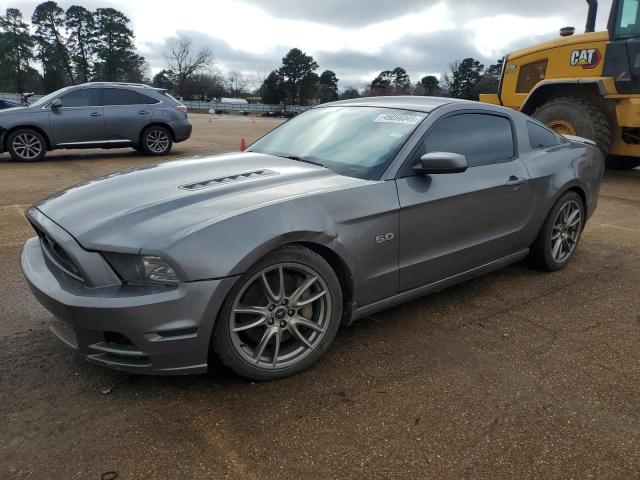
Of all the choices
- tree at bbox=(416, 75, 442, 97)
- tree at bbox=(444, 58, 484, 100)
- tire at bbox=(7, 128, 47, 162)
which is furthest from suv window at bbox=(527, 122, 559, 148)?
tree at bbox=(416, 75, 442, 97)

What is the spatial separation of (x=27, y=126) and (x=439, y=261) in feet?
31.1

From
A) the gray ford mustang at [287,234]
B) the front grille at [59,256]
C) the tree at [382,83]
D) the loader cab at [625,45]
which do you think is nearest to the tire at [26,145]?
the gray ford mustang at [287,234]

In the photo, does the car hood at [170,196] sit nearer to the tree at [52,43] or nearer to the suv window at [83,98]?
the suv window at [83,98]

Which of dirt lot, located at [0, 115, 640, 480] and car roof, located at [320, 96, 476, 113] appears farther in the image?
car roof, located at [320, 96, 476, 113]

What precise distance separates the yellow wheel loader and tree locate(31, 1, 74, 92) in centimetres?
7276

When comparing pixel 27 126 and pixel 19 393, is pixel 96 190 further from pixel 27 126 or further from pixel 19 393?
pixel 27 126

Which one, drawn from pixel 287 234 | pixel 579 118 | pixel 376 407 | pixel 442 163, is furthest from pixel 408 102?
pixel 579 118

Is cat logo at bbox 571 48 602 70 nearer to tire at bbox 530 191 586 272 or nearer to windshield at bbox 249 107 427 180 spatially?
tire at bbox 530 191 586 272

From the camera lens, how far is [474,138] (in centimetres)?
361

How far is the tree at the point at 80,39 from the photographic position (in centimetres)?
7169

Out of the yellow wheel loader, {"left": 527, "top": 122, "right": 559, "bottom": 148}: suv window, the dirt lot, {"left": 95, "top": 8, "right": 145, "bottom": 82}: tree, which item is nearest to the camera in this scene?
the dirt lot

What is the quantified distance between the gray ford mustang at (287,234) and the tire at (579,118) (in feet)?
16.0

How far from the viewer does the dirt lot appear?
2033 mm

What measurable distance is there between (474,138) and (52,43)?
82064 mm
